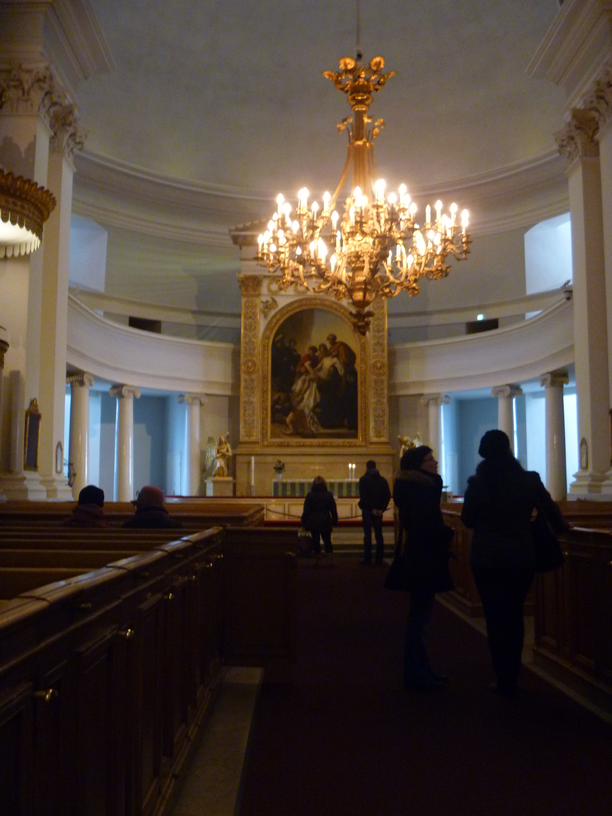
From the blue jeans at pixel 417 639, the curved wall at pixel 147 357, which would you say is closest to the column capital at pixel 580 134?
the blue jeans at pixel 417 639

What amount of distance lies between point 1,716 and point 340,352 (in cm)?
1838

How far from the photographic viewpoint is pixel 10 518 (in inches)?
277

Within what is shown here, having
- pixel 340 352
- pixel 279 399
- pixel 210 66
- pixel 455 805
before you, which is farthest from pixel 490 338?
pixel 455 805

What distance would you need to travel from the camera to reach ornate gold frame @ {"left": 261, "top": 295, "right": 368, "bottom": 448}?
19109 mm

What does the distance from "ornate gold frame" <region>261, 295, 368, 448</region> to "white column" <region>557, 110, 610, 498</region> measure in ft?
27.4

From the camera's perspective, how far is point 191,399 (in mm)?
19797

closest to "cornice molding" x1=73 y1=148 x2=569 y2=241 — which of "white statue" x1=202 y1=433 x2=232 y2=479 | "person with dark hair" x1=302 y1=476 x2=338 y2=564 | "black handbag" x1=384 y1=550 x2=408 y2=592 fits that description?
"white statue" x1=202 y1=433 x2=232 y2=479

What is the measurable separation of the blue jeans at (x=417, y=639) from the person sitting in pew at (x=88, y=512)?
2213mm

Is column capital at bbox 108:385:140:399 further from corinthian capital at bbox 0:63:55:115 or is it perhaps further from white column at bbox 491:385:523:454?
corinthian capital at bbox 0:63:55:115

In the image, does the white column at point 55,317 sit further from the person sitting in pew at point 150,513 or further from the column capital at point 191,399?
the column capital at point 191,399

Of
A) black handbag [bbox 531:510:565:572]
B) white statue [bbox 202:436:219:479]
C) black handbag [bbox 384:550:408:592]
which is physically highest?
white statue [bbox 202:436:219:479]

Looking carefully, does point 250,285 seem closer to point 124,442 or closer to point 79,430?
point 124,442

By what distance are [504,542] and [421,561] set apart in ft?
1.68

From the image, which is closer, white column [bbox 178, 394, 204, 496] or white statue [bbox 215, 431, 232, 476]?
white statue [bbox 215, 431, 232, 476]
